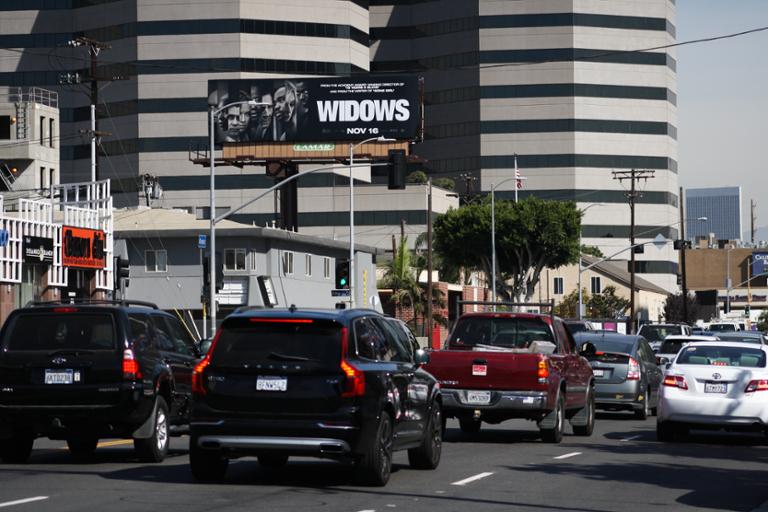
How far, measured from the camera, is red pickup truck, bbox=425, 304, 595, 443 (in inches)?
832

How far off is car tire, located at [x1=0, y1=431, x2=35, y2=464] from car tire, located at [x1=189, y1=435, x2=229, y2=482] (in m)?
3.23

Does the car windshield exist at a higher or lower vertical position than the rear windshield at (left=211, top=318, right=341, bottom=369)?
lower

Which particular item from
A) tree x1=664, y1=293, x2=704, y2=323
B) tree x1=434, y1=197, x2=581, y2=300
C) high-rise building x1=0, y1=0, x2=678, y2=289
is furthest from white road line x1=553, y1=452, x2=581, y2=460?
tree x1=664, y1=293, x2=704, y2=323

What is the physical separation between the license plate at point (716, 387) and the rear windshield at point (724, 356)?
0.65 meters

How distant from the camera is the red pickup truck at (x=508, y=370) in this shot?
69.3 ft

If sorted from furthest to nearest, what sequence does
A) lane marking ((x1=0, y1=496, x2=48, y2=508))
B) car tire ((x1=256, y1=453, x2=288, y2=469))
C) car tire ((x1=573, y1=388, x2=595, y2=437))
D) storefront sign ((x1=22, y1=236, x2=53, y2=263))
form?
storefront sign ((x1=22, y1=236, x2=53, y2=263)) < car tire ((x1=573, y1=388, x2=595, y2=437)) < car tire ((x1=256, y1=453, x2=288, y2=469)) < lane marking ((x1=0, y1=496, x2=48, y2=508))

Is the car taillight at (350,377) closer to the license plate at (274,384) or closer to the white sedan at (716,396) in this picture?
the license plate at (274,384)

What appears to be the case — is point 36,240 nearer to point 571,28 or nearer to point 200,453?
point 200,453

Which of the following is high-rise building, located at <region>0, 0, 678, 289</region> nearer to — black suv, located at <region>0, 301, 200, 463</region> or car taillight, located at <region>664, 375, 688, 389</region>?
car taillight, located at <region>664, 375, 688, 389</region>

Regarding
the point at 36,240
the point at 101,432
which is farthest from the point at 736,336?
the point at 36,240

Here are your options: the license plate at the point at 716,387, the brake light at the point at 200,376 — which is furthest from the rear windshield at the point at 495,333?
the brake light at the point at 200,376

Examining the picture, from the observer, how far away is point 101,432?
17.4 meters

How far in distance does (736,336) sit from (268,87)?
51.8m

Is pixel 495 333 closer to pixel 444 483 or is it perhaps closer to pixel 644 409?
pixel 644 409
